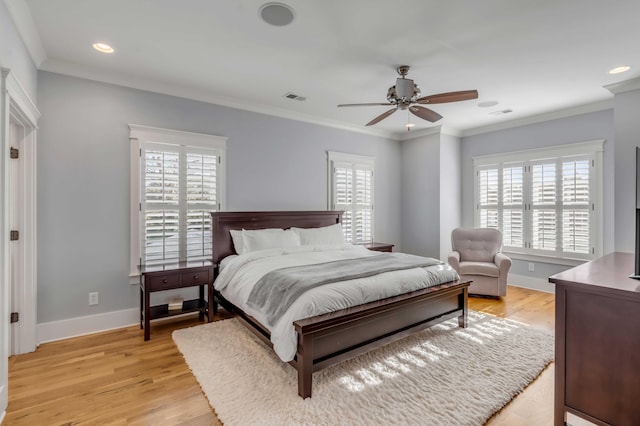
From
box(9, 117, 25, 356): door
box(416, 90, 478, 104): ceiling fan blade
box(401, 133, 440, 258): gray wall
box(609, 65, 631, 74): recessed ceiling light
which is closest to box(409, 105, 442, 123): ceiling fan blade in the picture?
box(416, 90, 478, 104): ceiling fan blade

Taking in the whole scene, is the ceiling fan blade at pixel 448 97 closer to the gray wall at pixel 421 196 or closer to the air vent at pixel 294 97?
the air vent at pixel 294 97

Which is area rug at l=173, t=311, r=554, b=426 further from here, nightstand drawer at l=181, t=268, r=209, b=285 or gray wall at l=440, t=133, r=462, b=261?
gray wall at l=440, t=133, r=462, b=261

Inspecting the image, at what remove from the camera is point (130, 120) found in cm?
370

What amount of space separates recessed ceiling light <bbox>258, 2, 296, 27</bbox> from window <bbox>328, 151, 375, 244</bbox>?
2957 mm

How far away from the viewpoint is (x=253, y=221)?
4.42 m

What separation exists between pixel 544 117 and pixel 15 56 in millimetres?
6630

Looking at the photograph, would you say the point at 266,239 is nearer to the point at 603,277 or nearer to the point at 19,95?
the point at 19,95

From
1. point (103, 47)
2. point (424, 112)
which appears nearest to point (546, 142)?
point (424, 112)

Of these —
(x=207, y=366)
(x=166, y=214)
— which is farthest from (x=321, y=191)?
(x=207, y=366)

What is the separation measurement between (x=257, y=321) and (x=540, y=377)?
2.44 m

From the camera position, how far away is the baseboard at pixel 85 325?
325 centimetres

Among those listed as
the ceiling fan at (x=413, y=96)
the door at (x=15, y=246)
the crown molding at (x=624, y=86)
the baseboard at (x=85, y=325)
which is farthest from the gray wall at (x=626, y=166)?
the door at (x=15, y=246)

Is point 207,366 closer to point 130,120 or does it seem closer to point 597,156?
point 130,120

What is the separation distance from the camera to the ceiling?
2396mm
